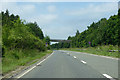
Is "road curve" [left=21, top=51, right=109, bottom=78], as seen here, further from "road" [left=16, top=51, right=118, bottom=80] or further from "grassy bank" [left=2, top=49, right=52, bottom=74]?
"grassy bank" [left=2, top=49, right=52, bottom=74]

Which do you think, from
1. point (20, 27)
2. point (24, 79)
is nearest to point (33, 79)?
point (24, 79)

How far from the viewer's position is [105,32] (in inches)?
2399

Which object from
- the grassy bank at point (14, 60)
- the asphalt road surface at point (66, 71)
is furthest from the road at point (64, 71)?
the grassy bank at point (14, 60)

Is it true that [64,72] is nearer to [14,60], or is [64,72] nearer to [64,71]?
[64,71]

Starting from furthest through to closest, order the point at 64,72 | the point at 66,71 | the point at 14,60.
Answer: the point at 14,60, the point at 66,71, the point at 64,72

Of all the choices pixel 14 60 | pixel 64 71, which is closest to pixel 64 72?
pixel 64 71

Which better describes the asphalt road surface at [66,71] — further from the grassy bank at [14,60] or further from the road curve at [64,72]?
the grassy bank at [14,60]

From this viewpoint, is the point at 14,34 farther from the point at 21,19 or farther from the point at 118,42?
the point at 118,42

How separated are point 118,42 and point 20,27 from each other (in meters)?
37.1

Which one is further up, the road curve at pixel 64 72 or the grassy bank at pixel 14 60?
the grassy bank at pixel 14 60

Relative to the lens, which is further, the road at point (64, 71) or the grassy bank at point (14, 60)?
the grassy bank at point (14, 60)

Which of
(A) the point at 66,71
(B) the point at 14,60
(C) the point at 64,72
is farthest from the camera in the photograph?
(B) the point at 14,60

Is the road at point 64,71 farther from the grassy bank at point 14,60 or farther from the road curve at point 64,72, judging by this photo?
the grassy bank at point 14,60

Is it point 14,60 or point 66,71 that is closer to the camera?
point 66,71
